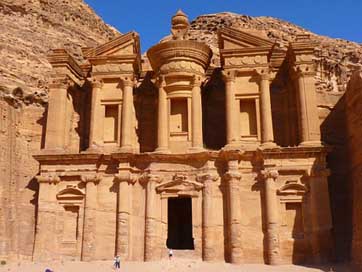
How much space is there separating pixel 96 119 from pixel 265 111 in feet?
26.8

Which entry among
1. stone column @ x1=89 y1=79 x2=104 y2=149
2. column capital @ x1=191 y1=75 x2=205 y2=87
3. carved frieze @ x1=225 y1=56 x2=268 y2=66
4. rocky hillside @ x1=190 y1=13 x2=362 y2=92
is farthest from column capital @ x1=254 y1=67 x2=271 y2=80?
stone column @ x1=89 y1=79 x2=104 y2=149

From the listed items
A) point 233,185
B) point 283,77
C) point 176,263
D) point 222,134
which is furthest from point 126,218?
point 283,77

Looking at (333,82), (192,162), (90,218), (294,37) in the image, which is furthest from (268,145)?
(294,37)

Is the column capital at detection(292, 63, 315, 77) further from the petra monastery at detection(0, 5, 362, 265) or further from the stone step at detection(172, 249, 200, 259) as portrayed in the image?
the stone step at detection(172, 249, 200, 259)

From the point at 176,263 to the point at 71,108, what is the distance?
10.3 metres

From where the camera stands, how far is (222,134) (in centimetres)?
2555

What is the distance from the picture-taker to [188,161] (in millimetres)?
21906

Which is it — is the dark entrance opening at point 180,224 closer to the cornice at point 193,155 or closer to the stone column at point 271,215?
the cornice at point 193,155

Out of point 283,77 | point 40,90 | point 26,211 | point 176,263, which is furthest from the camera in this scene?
point 40,90

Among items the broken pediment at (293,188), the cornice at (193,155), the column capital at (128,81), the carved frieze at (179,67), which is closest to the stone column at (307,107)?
the cornice at (193,155)

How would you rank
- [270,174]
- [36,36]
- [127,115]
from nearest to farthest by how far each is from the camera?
[270,174], [127,115], [36,36]

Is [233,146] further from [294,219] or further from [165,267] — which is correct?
[165,267]

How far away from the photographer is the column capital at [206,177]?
70.0 ft

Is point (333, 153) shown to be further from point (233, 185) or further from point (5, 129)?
point (5, 129)
